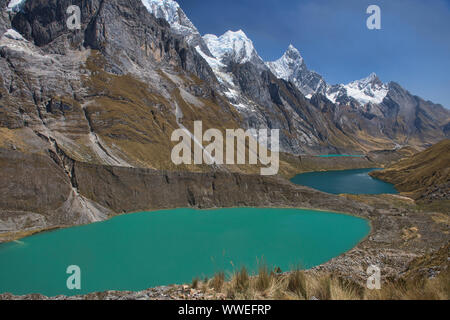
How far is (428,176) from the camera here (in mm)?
68312

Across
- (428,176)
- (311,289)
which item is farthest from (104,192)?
(428,176)

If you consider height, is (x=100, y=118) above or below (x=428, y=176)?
above

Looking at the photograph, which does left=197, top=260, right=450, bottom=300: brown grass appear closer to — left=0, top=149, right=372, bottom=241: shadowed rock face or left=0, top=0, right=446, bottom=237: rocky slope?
left=0, top=149, right=372, bottom=241: shadowed rock face

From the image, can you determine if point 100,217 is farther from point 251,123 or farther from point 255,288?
point 251,123

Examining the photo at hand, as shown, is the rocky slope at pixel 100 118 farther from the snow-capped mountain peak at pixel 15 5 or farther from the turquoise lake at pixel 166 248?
the turquoise lake at pixel 166 248

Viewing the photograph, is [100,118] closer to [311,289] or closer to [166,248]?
[166,248]

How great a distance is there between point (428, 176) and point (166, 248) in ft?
217

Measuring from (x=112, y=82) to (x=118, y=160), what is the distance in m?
34.6

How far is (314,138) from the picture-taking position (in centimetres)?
17775

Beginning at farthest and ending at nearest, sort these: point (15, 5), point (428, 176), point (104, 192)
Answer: point (15, 5)
point (428, 176)
point (104, 192)

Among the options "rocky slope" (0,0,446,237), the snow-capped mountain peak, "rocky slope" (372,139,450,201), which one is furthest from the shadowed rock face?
the snow-capped mountain peak

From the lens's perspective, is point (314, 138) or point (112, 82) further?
point (314, 138)

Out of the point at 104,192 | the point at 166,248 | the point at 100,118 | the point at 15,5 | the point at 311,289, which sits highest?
the point at 15,5
